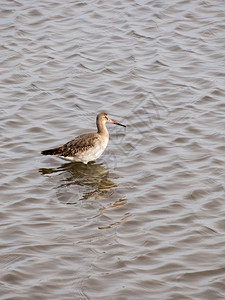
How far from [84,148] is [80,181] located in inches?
24.7

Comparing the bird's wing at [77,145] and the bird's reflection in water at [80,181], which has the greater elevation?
the bird's wing at [77,145]

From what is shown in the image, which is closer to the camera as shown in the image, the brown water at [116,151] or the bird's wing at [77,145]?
the brown water at [116,151]

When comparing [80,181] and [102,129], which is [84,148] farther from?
[102,129]

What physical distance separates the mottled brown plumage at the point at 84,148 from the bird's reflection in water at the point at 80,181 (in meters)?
0.20

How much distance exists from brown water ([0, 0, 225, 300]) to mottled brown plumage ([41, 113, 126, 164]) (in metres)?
0.25

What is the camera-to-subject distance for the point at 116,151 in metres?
13.4

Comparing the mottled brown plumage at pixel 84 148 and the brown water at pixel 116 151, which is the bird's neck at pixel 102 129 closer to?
the mottled brown plumage at pixel 84 148

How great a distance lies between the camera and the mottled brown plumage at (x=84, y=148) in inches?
495

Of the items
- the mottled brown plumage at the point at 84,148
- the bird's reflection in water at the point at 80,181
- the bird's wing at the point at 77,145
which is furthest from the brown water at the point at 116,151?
the bird's wing at the point at 77,145

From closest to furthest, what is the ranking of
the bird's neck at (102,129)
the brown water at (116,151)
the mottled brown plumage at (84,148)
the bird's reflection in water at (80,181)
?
1. the brown water at (116,151)
2. the bird's reflection in water at (80,181)
3. the mottled brown plumage at (84,148)
4. the bird's neck at (102,129)

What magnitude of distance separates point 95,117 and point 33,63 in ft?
9.13

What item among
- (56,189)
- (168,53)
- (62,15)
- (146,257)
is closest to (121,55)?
(168,53)

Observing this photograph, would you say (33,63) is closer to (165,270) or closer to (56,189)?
(56,189)

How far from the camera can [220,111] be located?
14.3 metres
